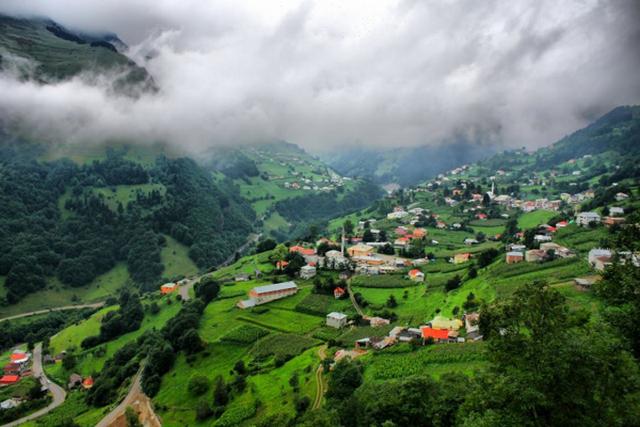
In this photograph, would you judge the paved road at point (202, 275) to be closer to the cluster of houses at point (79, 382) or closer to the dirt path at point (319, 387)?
the cluster of houses at point (79, 382)

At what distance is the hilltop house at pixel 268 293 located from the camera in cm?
6054

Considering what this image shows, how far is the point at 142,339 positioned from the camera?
219 ft

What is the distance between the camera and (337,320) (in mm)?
50594

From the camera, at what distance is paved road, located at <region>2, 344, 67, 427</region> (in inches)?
2187

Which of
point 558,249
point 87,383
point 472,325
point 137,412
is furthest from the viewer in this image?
point 87,383

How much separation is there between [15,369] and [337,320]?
182 feet

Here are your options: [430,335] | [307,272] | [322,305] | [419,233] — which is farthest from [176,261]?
[430,335]

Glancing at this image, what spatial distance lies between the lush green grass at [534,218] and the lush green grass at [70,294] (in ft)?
342

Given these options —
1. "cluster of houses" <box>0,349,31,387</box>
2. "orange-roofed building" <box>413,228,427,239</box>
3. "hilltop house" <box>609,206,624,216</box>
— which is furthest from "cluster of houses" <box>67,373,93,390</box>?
"hilltop house" <box>609,206,624,216</box>

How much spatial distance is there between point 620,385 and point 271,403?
28.1 metres

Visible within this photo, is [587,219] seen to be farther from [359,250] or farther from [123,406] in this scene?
[123,406]

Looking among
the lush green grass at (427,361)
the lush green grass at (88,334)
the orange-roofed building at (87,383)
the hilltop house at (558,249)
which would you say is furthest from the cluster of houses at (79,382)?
the hilltop house at (558,249)

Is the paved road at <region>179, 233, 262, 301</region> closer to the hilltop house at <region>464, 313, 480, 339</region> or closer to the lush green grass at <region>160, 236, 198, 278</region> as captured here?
the lush green grass at <region>160, 236, 198, 278</region>

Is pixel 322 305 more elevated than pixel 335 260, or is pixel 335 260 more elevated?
pixel 335 260
